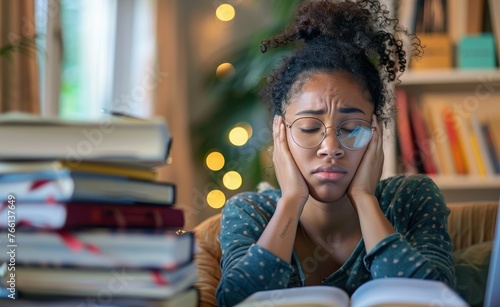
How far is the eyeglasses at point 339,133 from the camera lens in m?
1.31

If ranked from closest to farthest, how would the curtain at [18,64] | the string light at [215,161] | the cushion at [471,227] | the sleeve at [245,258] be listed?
the sleeve at [245,258]
the cushion at [471,227]
the curtain at [18,64]
the string light at [215,161]

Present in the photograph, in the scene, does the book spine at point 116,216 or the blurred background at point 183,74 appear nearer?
the book spine at point 116,216

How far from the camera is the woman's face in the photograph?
1306mm

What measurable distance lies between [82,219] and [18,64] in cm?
160

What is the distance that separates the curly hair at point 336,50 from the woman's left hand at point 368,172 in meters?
0.12

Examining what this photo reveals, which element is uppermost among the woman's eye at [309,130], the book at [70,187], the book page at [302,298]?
the woman's eye at [309,130]

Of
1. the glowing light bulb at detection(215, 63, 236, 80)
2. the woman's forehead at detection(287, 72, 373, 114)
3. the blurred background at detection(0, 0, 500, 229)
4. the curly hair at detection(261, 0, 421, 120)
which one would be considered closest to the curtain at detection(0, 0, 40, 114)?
the blurred background at detection(0, 0, 500, 229)

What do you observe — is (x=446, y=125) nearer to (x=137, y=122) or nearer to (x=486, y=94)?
(x=486, y=94)

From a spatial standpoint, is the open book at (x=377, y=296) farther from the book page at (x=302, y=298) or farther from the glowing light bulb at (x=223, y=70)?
the glowing light bulb at (x=223, y=70)

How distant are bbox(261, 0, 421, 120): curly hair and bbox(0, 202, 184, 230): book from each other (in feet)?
2.40

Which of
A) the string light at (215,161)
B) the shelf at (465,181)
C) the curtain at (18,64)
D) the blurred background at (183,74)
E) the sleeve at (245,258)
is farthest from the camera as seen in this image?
the string light at (215,161)

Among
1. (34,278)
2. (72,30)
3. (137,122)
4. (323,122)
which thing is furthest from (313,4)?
(72,30)

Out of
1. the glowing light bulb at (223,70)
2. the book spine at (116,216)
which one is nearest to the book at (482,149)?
the glowing light bulb at (223,70)

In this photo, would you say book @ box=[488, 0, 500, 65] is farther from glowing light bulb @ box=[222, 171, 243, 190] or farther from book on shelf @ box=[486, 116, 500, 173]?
glowing light bulb @ box=[222, 171, 243, 190]
